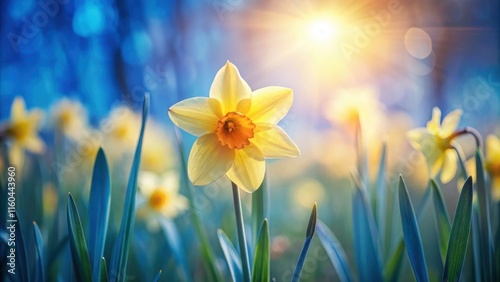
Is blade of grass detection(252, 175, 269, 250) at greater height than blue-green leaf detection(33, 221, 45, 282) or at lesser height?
greater

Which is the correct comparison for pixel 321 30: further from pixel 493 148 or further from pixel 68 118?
pixel 68 118

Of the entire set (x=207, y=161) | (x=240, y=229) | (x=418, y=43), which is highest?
(x=418, y=43)

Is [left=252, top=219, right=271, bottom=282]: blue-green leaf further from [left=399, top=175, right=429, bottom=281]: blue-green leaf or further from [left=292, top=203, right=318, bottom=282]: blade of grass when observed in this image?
[left=399, top=175, right=429, bottom=281]: blue-green leaf

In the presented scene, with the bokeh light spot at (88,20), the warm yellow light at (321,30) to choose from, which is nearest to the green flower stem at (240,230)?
the warm yellow light at (321,30)

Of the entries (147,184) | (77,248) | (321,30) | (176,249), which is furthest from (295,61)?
(77,248)

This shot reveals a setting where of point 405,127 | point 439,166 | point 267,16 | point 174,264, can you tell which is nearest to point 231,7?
point 267,16

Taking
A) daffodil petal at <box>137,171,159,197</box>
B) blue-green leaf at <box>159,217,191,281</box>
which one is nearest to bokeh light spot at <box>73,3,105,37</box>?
daffodil petal at <box>137,171,159,197</box>

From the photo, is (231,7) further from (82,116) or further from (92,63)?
(82,116)

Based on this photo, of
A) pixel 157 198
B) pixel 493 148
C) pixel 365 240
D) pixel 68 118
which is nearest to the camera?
pixel 365 240
